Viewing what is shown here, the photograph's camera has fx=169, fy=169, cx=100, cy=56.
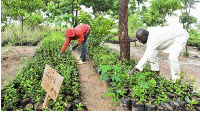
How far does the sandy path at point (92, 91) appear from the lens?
3.04 meters

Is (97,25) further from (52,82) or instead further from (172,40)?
(52,82)

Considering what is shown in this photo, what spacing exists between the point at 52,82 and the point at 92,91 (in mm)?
1551

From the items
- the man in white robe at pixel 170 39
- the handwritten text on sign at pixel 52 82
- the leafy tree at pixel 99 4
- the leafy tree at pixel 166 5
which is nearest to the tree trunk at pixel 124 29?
the man in white robe at pixel 170 39

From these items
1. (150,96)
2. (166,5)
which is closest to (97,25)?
(166,5)

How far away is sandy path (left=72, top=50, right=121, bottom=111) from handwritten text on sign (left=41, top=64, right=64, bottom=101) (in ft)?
2.90

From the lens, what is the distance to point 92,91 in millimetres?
3678

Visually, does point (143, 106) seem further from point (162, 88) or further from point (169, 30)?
point (169, 30)

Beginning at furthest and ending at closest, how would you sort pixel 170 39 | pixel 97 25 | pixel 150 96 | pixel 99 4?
1. pixel 99 4
2. pixel 97 25
3. pixel 170 39
4. pixel 150 96

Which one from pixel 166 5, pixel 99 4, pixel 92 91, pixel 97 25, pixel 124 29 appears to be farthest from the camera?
pixel 99 4

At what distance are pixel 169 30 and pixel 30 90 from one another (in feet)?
9.31

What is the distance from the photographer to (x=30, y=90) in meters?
2.90

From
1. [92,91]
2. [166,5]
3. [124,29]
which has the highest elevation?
[166,5]

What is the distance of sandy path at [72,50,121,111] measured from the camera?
9.98 ft

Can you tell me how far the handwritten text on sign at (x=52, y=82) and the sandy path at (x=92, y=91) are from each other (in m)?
0.89
